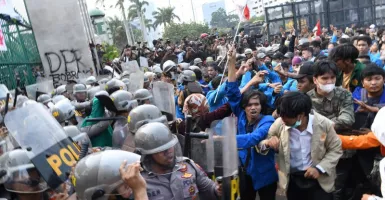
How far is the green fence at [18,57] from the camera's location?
969 cm

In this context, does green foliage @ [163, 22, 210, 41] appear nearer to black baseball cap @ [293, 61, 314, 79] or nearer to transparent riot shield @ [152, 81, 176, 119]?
transparent riot shield @ [152, 81, 176, 119]

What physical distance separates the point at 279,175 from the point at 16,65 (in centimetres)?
908

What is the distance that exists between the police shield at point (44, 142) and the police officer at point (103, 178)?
4.0 inches

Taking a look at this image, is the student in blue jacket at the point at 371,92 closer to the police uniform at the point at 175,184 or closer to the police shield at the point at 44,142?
the police uniform at the point at 175,184

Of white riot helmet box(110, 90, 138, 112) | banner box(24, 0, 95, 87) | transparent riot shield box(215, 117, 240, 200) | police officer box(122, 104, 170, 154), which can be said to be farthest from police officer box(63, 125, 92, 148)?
banner box(24, 0, 95, 87)

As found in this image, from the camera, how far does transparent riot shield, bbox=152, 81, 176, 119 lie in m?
4.48

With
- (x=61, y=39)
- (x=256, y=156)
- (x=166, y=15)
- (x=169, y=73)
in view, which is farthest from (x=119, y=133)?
(x=166, y=15)

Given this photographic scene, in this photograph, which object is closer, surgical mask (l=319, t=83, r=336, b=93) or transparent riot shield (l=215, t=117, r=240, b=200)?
transparent riot shield (l=215, t=117, r=240, b=200)

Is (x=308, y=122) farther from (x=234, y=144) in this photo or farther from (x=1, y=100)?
(x=1, y=100)

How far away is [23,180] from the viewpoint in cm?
229

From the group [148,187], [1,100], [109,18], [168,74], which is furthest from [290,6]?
[109,18]

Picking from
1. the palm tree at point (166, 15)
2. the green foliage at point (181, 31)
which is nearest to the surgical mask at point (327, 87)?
the green foliage at point (181, 31)

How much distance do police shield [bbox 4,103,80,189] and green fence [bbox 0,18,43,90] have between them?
7686 millimetres

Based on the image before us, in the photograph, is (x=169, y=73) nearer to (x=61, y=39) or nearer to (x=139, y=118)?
(x=139, y=118)
